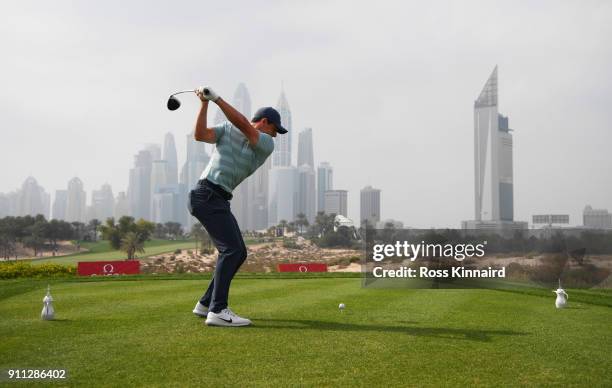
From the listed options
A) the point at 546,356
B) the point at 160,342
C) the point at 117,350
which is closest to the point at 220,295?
the point at 160,342

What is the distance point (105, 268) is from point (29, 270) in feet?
9.97

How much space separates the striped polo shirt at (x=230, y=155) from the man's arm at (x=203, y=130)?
0.08 m

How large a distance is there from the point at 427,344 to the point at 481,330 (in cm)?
119

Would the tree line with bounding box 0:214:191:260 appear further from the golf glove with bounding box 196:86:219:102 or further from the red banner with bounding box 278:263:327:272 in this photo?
the golf glove with bounding box 196:86:219:102

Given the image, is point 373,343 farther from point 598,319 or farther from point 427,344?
point 598,319

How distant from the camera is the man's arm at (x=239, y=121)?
18.9 ft

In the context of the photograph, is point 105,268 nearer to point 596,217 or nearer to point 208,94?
point 208,94

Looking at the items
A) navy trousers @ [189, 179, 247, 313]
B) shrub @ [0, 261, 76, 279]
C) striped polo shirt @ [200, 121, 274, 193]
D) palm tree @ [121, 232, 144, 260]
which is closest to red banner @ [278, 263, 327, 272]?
shrub @ [0, 261, 76, 279]

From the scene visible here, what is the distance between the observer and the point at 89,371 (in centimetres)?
365

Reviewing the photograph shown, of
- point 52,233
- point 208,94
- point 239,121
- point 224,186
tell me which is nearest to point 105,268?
point 224,186

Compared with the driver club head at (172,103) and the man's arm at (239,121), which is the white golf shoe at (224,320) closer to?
the man's arm at (239,121)

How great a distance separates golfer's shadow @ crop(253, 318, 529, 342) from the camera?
17.1 feet

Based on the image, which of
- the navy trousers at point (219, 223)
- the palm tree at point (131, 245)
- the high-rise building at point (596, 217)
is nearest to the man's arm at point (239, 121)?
the navy trousers at point (219, 223)

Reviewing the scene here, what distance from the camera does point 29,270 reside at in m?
21.1
